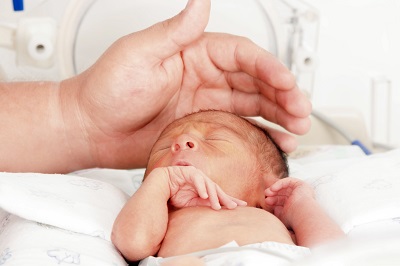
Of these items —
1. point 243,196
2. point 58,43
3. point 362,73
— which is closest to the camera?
point 243,196

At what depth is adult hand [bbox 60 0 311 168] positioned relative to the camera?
1290 mm

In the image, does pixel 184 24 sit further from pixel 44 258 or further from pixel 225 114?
pixel 44 258

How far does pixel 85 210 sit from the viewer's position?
3.36 feet

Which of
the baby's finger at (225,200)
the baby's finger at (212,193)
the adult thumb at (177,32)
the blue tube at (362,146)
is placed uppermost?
the adult thumb at (177,32)

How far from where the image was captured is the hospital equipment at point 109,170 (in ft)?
3.12

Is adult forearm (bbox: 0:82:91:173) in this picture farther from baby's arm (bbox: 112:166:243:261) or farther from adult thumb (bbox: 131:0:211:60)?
baby's arm (bbox: 112:166:243:261)

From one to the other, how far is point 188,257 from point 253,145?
0.42 meters

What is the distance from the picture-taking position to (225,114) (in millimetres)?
1249

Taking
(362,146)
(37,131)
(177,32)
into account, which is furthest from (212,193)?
(362,146)

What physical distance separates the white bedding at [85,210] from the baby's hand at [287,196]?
39mm

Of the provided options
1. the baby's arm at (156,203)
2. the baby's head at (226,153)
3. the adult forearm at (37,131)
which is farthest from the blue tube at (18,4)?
the baby's arm at (156,203)

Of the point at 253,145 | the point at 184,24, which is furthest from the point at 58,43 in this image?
the point at 253,145

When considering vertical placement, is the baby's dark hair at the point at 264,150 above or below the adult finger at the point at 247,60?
below

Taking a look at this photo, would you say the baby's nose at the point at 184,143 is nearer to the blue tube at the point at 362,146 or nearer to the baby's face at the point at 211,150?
the baby's face at the point at 211,150
